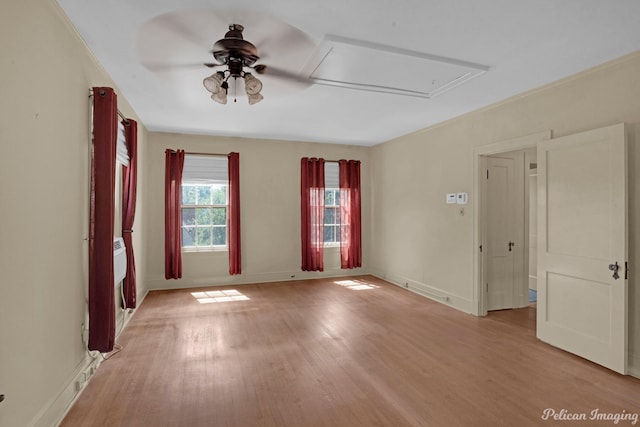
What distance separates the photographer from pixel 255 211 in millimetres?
6523

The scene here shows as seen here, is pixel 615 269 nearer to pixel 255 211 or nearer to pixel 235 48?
pixel 235 48

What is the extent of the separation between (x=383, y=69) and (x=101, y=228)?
2830mm

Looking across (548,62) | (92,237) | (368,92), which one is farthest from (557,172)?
(92,237)

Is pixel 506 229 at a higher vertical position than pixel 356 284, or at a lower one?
higher

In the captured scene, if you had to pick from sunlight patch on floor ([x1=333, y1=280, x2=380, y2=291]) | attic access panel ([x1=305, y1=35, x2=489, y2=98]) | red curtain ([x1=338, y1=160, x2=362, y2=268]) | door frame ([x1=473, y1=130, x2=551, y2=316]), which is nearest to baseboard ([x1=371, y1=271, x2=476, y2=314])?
door frame ([x1=473, y1=130, x2=551, y2=316])

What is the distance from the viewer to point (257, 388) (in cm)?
270

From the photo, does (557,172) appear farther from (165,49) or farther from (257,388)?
(165,49)

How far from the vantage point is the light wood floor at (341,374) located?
237cm

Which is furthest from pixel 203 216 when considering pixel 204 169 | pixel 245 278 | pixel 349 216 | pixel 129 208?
pixel 349 216

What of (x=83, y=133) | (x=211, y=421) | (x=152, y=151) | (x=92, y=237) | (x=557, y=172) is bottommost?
(x=211, y=421)

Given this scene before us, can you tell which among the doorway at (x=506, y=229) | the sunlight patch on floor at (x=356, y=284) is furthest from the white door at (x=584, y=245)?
the sunlight patch on floor at (x=356, y=284)

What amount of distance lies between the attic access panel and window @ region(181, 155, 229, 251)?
342cm

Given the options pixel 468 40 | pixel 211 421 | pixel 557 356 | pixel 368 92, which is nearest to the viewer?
pixel 211 421

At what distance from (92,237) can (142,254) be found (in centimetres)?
297
